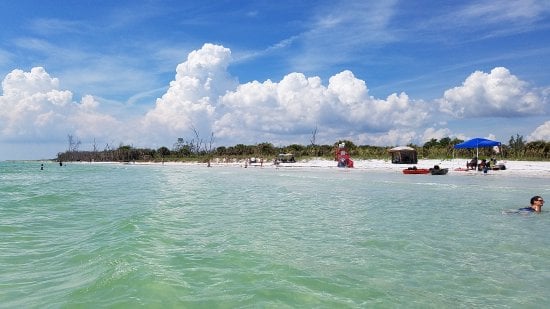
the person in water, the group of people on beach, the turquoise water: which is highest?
the group of people on beach

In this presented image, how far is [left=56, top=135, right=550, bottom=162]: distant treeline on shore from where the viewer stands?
43519 mm

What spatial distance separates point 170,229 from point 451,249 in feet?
21.0

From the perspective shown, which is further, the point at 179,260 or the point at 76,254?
the point at 76,254

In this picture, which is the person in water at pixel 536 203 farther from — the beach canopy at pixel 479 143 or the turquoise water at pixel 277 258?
the beach canopy at pixel 479 143

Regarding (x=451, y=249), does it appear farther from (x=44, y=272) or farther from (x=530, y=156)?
(x=530, y=156)

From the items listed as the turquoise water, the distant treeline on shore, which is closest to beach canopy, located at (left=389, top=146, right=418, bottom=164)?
the distant treeline on shore

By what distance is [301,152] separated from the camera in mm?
73438

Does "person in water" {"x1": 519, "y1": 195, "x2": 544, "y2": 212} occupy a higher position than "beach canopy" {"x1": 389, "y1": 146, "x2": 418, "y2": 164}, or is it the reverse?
"beach canopy" {"x1": 389, "y1": 146, "x2": 418, "y2": 164}

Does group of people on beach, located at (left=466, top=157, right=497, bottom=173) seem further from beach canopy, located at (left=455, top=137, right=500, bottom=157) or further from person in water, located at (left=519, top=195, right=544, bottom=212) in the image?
person in water, located at (left=519, top=195, right=544, bottom=212)

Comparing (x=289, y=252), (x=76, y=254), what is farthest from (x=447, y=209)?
(x=76, y=254)

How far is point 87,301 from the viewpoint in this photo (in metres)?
4.94

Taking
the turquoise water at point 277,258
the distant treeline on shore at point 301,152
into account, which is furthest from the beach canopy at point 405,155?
the turquoise water at point 277,258

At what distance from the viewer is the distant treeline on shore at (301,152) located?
143 ft

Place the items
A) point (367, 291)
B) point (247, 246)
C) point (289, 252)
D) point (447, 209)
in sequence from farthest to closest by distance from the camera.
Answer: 1. point (447, 209)
2. point (247, 246)
3. point (289, 252)
4. point (367, 291)
